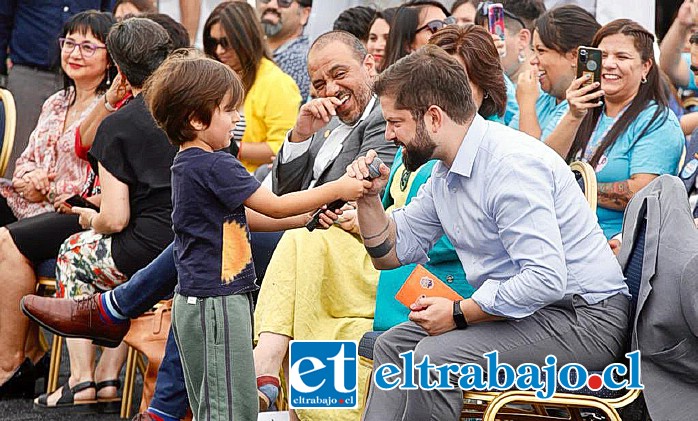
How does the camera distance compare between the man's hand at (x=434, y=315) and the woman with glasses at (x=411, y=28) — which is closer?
the man's hand at (x=434, y=315)

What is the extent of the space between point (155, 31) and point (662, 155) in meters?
2.13

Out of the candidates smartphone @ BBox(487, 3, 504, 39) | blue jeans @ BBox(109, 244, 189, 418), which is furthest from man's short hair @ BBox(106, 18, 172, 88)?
smartphone @ BBox(487, 3, 504, 39)

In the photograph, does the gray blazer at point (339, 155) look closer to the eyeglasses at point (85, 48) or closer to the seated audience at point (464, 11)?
the eyeglasses at point (85, 48)

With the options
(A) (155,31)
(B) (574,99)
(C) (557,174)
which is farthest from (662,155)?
(A) (155,31)

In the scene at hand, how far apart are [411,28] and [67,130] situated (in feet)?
5.63

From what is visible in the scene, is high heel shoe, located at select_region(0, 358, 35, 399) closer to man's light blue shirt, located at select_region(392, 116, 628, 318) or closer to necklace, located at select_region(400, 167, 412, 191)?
necklace, located at select_region(400, 167, 412, 191)

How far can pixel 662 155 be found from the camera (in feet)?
14.9

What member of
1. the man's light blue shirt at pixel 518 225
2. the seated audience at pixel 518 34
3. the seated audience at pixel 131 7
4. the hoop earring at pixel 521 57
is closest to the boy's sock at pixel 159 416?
the man's light blue shirt at pixel 518 225

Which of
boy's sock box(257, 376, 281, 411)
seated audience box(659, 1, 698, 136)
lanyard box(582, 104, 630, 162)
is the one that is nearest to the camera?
boy's sock box(257, 376, 281, 411)

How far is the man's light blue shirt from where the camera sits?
10.5 feet

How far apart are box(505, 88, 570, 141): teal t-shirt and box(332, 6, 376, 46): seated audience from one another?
1288mm

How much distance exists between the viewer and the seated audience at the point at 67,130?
18.1 feet

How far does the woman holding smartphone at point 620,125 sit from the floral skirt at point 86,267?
1893mm

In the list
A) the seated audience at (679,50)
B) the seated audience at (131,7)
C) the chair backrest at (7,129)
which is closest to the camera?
the chair backrest at (7,129)
